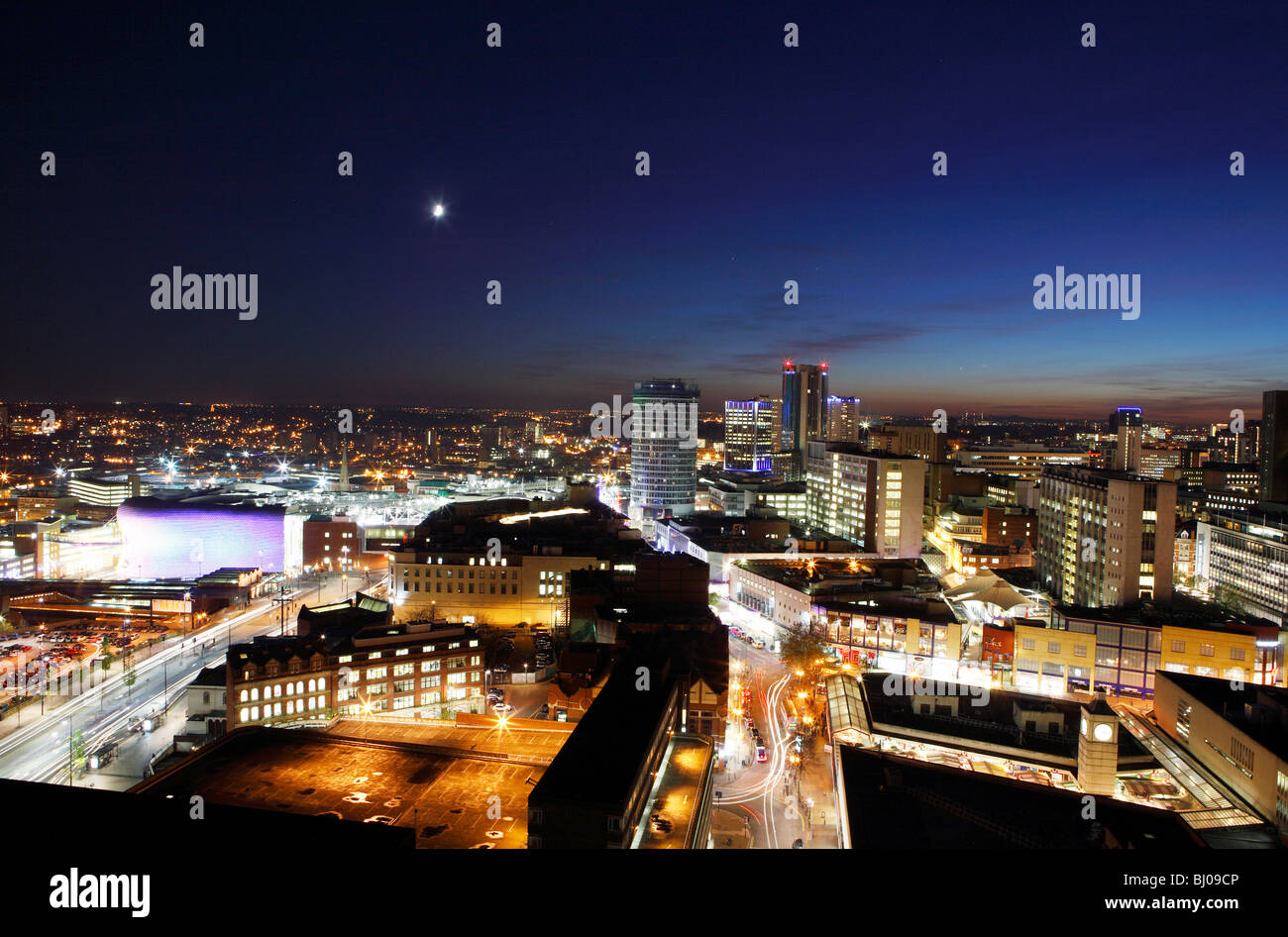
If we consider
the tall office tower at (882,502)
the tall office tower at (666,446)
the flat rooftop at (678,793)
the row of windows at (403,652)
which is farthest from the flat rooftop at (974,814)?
the tall office tower at (666,446)

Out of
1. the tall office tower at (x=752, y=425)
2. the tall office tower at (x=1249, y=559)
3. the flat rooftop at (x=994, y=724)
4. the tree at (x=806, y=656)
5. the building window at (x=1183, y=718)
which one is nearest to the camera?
the flat rooftop at (x=994, y=724)

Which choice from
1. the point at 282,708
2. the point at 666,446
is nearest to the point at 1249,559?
the point at 666,446

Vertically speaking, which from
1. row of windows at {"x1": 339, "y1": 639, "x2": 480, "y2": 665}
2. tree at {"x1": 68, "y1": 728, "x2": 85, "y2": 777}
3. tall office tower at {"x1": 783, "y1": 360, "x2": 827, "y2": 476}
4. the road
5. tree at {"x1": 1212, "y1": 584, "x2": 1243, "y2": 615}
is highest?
tall office tower at {"x1": 783, "y1": 360, "x2": 827, "y2": 476}

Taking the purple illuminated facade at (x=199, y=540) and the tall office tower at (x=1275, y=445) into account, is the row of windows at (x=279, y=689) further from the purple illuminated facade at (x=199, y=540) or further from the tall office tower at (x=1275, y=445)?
the tall office tower at (x=1275, y=445)

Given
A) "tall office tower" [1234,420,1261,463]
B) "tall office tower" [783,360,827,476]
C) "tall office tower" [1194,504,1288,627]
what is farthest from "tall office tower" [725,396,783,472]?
"tall office tower" [1194,504,1288,627]

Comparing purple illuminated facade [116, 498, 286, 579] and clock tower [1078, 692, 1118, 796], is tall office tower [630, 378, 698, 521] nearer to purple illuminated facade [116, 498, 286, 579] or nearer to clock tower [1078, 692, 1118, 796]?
purple illuminated facade [116, 498, 286, 579]

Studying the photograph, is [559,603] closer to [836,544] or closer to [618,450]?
[836,544]

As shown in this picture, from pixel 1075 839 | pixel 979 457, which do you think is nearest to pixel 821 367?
pixel 979 457
